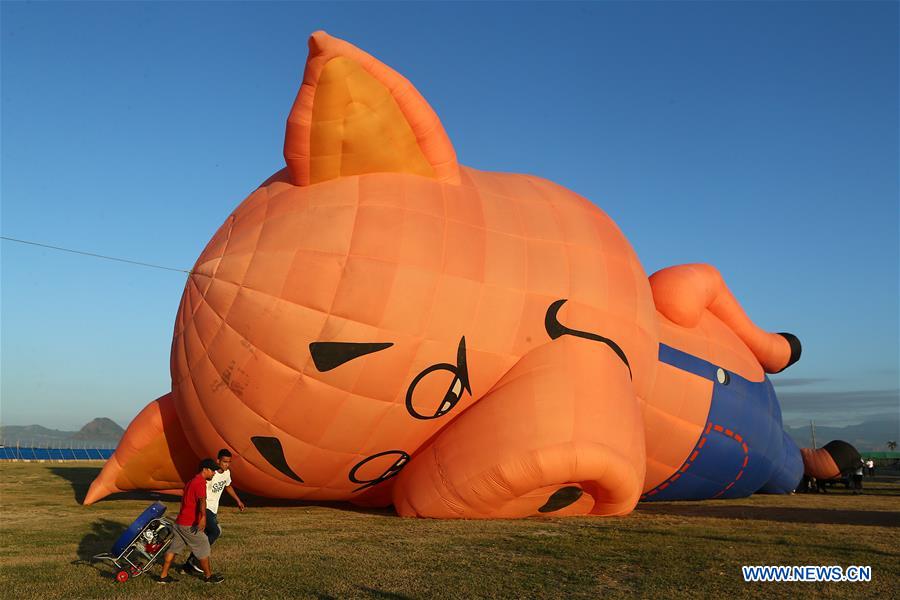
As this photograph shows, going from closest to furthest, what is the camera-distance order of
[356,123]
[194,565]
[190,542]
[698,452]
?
1. [190,542]
2. [194,565]
3. [356,123]
4. [698,452]

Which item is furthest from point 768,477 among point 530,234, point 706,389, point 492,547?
point 492,547

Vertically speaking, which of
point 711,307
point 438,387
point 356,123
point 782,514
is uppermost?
point 356,123

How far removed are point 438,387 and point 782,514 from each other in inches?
245

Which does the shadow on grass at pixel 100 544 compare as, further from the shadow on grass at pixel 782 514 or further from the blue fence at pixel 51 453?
the blue fence at pixel 51 453

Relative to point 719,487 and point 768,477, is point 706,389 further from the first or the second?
point 768,477

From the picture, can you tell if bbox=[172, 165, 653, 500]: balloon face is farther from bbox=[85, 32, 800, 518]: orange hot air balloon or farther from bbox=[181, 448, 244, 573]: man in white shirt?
bbox=[181, 448, 244, 573]: man in white shirt

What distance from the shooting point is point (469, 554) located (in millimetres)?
7168

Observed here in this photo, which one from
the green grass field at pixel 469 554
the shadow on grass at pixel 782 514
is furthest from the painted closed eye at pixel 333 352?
the shadow on grass at pixel 782 514

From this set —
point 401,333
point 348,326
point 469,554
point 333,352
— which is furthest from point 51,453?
point 469,554

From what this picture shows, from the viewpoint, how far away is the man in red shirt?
632 centimetres

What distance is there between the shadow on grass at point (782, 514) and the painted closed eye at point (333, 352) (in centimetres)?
574

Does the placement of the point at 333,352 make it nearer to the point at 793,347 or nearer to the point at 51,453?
the point at 793,347

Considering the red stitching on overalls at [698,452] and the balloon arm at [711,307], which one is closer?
the red stitching on overalls at [698,452]

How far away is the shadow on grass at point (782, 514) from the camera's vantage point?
10273 millimetres
